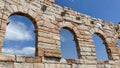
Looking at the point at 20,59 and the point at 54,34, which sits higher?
the point at 54,34

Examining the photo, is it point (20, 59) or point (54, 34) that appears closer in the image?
point (20, 59)

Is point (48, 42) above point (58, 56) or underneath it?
above

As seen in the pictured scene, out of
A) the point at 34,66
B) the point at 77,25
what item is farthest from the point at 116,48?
the point at 34,66

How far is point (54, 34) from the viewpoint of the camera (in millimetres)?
8414

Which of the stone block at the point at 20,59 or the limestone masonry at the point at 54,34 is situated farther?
the limestone masonry at the point at 54,34

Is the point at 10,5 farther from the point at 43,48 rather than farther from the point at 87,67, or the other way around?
the point at 87,67

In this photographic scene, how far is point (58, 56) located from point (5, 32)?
2.46m

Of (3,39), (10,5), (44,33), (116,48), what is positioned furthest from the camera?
(116,48)

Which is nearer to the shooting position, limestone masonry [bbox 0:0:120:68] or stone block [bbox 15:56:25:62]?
stone block [bbox 15:56:25:62]

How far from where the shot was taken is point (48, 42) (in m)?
7.98

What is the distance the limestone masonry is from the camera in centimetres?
712

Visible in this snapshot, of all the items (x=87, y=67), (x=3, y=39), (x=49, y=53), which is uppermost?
(x=3, y=39)

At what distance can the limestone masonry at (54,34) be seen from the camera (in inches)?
280

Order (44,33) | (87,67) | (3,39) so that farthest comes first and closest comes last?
(87,67) < (44,33) < (3,39)
